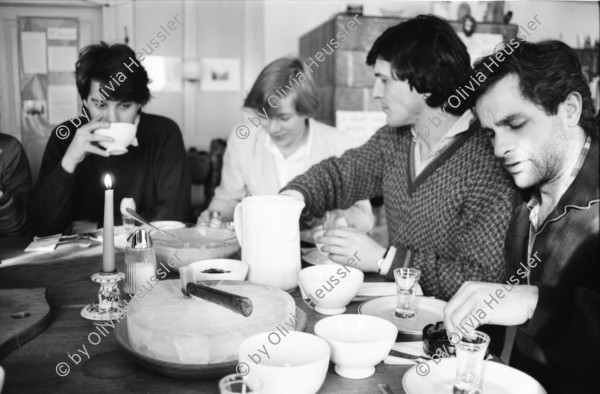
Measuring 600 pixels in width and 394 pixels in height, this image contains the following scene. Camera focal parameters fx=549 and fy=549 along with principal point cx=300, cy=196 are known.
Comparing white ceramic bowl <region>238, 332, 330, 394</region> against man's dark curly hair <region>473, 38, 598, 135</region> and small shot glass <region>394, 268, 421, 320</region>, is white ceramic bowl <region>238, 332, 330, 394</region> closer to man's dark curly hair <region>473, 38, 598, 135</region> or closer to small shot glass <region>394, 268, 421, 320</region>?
small shot glass <region>394, 268, 421, 320</region>

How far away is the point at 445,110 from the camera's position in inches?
75.2

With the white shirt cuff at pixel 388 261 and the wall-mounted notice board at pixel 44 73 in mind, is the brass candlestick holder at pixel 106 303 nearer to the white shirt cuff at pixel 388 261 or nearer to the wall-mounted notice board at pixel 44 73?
the white shirt cuff at pixel 388 261

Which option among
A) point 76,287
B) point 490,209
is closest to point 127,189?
point 76,287

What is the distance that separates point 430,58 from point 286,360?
1.26m

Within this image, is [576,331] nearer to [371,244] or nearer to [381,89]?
[371,244]

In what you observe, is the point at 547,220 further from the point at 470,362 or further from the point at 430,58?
the point at 430,58

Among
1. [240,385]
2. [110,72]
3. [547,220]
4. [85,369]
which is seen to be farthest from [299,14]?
[240,385]

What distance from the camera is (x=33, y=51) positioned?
4.66 metres

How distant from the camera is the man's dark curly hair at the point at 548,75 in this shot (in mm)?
1316

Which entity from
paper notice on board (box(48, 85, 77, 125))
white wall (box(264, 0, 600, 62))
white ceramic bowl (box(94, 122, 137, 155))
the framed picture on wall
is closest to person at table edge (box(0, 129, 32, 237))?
white ceramic bowl (box(94, 122, 137, 155))

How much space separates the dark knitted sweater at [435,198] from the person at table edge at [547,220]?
0.10 m

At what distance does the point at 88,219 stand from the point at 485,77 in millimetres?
1815

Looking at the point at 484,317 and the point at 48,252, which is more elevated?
the point at 484,317

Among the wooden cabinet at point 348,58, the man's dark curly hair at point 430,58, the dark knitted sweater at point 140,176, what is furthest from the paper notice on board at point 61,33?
the man's dark curly hair at point 430,58
